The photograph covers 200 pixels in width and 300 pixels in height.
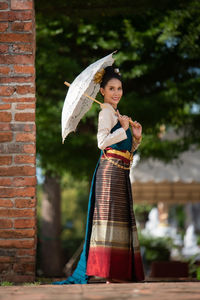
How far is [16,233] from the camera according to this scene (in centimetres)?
468

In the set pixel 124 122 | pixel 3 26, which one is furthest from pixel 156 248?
pixel 3 26

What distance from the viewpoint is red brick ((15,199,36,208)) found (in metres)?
4.70

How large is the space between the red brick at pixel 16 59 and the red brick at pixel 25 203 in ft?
4.66

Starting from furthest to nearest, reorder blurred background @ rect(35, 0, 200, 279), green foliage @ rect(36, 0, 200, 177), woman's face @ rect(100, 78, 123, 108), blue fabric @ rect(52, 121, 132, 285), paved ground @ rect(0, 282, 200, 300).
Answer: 1. green foliage @ rect(36, 0, 200, 177)
2. blurred background @ rect(35, 0, 200, 279)
3. woman's face @ rect(100, 78, 123, 108)
4. blue fabric @ rect(52, 121, 132, 285)
5. paved ground @ rect(0, 282, 200, 300)

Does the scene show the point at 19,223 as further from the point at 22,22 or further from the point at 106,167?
the point at 22,22

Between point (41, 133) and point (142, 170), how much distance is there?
84.5 inches

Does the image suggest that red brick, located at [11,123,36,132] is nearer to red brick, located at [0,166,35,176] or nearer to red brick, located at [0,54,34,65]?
red brick, located at [0,166,35,176]

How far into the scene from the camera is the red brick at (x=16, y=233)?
4676 millimetres

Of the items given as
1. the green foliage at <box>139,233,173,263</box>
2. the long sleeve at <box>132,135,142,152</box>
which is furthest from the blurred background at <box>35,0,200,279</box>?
the long sleeve at <box>132,135,142,152</box>

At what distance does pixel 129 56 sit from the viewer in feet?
27.7

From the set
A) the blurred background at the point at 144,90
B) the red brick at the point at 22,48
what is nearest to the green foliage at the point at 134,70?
the blurred background at the point at 144,90

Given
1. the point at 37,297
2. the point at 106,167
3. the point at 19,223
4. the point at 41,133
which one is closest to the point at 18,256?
the point at 19,223

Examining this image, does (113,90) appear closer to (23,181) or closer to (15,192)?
(23,181)

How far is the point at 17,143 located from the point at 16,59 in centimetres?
87
